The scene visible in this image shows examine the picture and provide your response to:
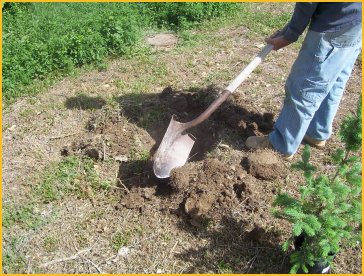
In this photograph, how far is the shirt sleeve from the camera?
3079mm

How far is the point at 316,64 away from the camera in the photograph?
327cm

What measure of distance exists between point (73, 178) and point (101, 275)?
108cm

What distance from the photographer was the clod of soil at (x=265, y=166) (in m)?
3.74

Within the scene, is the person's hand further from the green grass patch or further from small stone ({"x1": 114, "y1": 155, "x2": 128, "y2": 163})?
the green grass patch

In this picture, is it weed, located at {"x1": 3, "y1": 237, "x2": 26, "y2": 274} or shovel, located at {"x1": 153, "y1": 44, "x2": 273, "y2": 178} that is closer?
weed, located at {"x1": 3, "y1": 237, "x2": 26, "y2": 274}

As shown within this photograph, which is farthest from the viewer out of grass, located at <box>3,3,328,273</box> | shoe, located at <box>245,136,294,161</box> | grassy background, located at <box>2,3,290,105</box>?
grassy background, located at <box>2,3,290,105</box>

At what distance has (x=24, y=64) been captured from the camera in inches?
207

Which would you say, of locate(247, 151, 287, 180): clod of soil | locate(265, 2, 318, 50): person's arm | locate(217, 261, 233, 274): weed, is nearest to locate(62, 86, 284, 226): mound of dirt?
locate(247, 151, 287, 180): clod of soil

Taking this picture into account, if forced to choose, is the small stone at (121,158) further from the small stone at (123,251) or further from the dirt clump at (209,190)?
the small stone at (123,251)

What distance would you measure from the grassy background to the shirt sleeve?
9.19ft

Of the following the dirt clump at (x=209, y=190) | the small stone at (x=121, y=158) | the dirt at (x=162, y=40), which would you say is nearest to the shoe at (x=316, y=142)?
the dirt clump at (x=209, y=190)

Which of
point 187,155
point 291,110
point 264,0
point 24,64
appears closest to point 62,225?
point 187,155

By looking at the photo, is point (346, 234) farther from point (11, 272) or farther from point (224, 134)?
point (11, 272)

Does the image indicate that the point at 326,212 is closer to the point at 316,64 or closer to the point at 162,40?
the point at 316,64
